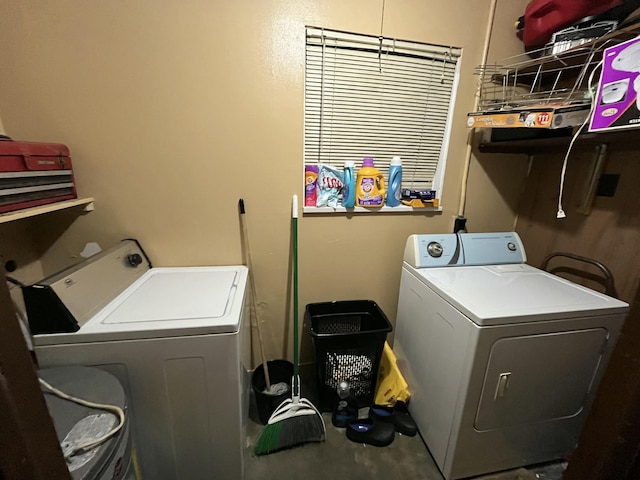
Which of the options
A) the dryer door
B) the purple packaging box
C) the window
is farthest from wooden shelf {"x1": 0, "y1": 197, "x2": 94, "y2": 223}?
the purple packaging box

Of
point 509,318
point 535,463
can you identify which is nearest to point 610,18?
point 509,318

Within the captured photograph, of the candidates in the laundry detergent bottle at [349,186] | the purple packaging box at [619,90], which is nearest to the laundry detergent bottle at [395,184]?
the laundry detergent bottle at [349,186]

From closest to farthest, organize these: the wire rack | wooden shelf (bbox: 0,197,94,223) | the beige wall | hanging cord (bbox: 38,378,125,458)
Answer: hanging cord (bbox: 38,378,125,458) → wooden shelf (bbox: 0,197,94,223) → the beige wall → the wire rack

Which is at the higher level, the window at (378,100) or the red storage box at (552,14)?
the red storage box at (552,14)

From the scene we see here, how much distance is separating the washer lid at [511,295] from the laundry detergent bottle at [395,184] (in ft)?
1.43

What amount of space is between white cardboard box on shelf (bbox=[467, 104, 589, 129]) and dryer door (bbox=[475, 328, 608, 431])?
86 cm

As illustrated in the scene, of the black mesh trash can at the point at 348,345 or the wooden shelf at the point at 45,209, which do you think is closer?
the wooden shelf at the point at 45,209

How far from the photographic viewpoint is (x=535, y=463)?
4.66 feet

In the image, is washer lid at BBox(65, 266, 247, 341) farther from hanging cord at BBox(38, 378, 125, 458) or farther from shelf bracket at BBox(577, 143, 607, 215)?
shelf bracket at BBox(577, 143, 607, 215)

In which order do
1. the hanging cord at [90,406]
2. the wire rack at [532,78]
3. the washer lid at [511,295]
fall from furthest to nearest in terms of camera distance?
the wire rack at [532,78] < the washer lid at [511,295] < the hanging cord at [90,406]

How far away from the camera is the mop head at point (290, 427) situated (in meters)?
1.40

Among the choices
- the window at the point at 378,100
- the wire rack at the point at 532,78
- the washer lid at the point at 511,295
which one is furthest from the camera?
the window at the point at 378,100

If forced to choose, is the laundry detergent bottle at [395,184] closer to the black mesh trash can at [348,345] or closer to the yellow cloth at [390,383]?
the black mesh trash can at [348,345]

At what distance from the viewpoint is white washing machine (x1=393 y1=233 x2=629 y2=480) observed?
1.13 metres
